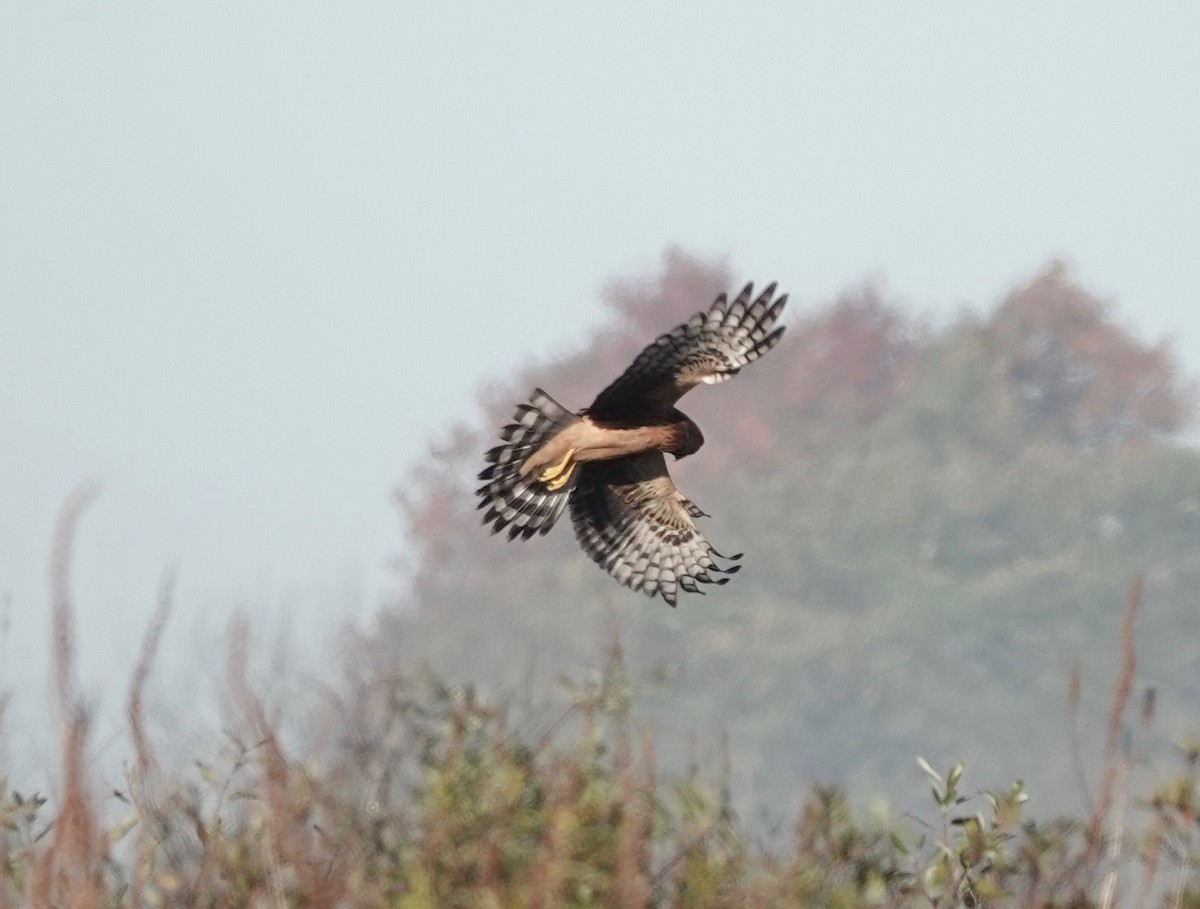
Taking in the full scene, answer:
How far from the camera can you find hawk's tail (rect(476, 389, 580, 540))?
28.5 ft

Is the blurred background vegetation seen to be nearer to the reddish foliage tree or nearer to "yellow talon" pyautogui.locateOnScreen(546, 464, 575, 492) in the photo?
the reddish foliage tree

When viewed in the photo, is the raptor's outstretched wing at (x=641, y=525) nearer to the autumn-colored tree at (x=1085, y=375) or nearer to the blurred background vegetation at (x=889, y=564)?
the blurred background vegetation at (x=889, y=564)

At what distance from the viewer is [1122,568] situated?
49.1 m

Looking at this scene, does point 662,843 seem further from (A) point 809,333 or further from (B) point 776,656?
(A) point 809,333

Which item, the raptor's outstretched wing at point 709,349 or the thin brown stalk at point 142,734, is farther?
the raptor's outstretched wing at point 709,349

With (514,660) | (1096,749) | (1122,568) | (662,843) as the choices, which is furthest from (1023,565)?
(662,843)

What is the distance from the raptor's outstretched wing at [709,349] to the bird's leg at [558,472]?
0.39 meters

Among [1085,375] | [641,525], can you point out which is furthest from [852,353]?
[641,525]

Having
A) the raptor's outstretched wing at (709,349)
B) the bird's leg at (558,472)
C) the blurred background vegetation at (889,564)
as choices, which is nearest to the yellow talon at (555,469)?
the bird's leg at (558,472)

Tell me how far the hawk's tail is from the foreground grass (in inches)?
129

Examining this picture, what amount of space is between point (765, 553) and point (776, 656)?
2.96 metres

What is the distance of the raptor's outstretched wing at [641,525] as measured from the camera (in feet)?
30.6

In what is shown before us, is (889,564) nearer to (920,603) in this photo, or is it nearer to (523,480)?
(920,603)

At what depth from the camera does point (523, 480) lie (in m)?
8.96
